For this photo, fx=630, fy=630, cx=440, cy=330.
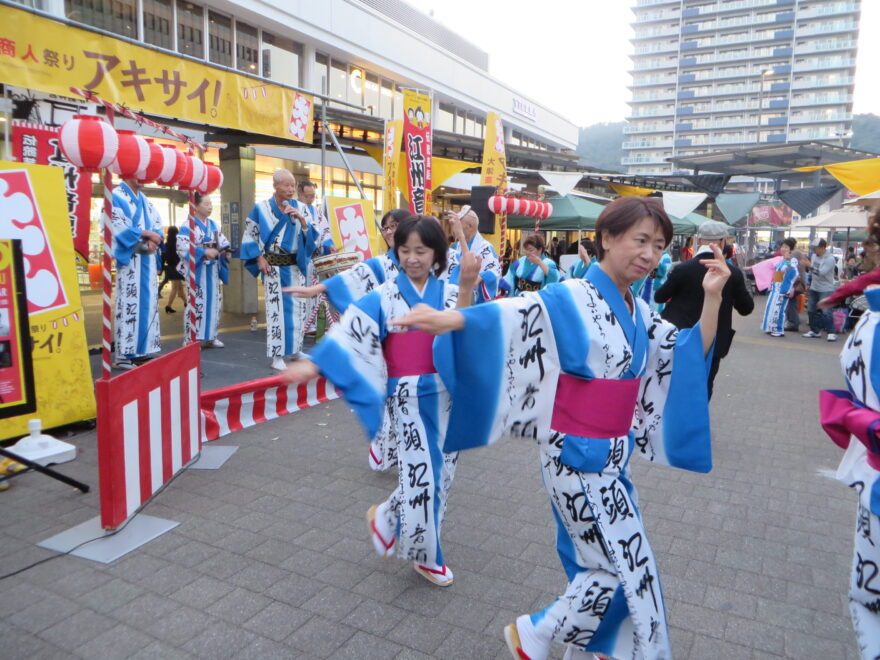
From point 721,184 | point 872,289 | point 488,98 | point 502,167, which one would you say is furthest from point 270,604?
point 488,98

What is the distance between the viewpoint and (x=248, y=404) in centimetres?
521

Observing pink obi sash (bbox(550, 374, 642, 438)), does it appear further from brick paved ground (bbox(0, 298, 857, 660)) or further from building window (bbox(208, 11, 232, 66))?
building window (bbox(208, 11, 232, 66))

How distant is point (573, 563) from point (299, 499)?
2.12 meters

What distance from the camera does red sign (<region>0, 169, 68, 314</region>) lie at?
418 centimetres

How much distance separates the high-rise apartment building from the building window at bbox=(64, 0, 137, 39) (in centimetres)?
6893

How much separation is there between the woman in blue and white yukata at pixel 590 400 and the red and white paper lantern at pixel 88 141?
2.98 meters

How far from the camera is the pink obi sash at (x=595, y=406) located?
1.97 meters

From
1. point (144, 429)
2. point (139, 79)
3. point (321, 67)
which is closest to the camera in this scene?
point (144, 429)

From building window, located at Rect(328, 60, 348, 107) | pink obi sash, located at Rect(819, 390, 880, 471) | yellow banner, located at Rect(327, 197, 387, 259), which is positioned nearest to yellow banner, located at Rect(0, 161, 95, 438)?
yellow banner, located at Rect(327, 197, 387, 259)

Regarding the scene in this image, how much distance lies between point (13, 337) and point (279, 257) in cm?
292

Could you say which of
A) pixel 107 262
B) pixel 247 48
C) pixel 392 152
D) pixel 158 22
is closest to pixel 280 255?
pixel 392 152

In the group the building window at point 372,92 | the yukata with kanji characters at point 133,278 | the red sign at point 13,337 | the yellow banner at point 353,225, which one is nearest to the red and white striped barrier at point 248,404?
the red sign at point 13,337

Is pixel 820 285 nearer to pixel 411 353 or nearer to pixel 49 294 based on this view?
pixel 411 353

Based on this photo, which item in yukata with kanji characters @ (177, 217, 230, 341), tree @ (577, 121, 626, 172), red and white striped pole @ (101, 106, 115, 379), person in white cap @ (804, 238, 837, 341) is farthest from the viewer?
tree @ (577, 121, 626, 172)
